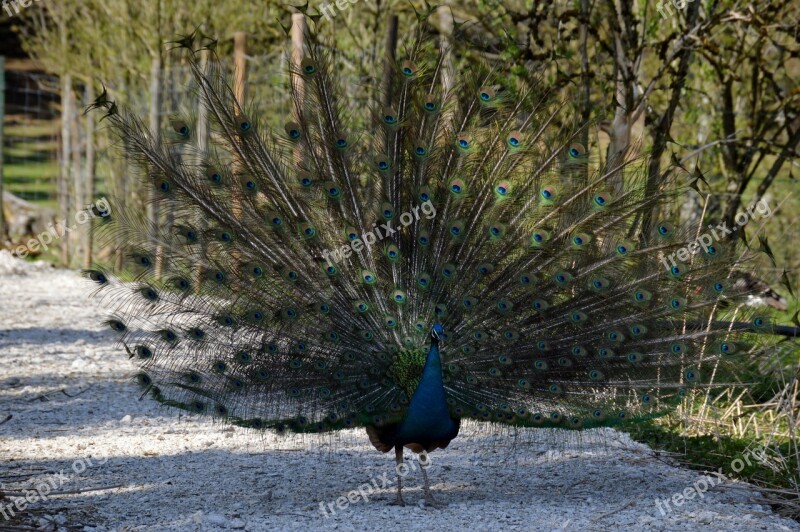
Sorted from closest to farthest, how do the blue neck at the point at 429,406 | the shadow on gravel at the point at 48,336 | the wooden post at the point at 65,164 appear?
the blue neck at the point at 429,406 → the shadow on gravel at the point at 48,336 → the wooden post at the point at 65,164

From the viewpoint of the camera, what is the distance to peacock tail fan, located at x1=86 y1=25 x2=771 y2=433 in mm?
5523

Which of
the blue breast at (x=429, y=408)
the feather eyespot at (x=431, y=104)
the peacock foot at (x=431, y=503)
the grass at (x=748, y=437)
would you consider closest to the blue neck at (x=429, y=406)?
the blue breast at (x=429, y=408)

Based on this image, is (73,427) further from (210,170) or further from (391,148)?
(391,148)

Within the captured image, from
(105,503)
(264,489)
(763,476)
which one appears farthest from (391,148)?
(763,476)

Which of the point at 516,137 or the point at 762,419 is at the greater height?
the point at 516,137

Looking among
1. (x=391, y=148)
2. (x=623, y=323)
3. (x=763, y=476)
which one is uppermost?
(x=391, y=148)

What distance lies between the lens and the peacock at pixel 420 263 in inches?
217

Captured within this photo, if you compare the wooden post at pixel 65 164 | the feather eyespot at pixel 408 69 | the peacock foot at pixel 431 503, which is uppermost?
the wooden post at pixel 65 164

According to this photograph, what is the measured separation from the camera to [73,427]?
733 centimetres

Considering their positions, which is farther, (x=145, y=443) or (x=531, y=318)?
(x=145, y=443)

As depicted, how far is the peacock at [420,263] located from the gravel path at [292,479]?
47cm

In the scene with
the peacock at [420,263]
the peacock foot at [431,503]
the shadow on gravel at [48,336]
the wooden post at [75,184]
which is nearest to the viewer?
the peacock at [420,263]

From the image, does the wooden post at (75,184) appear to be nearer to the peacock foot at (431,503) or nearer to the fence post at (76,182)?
the fence post at (76,182)

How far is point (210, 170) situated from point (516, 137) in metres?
1.85
